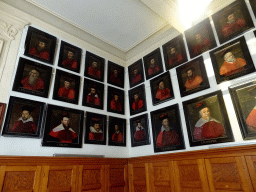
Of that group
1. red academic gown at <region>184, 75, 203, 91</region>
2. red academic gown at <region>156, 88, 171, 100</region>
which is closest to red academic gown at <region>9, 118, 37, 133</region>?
red academic gown at <region>156, 88, 171, 100</region>

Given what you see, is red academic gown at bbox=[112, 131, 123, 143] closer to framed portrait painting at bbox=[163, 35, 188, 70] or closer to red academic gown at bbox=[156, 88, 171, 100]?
red academic gown at bbox=[156, 88, 171, 100]

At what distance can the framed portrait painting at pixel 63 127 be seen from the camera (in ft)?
14.5

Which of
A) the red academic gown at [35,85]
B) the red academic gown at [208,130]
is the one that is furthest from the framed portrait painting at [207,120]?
the red academic gown at [35,85]

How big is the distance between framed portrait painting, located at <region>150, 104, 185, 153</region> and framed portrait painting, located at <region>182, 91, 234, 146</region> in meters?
0.31

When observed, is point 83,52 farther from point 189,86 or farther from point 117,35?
point 189,86

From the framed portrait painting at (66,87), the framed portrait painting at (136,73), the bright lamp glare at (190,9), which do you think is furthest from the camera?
the framed portrait painting at (136,73)

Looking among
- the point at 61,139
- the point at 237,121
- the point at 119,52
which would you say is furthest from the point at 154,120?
the point at 119,52

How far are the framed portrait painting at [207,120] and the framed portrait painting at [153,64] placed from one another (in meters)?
1.73

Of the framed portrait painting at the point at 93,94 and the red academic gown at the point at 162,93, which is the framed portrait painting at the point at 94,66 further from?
the red academic gown at the point at 162,93

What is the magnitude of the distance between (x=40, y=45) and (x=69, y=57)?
88cm

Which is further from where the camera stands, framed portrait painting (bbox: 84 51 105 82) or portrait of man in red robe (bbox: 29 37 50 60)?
framed portrait painting (bbox: 84 51 105 82)

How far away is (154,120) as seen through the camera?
5.46 m

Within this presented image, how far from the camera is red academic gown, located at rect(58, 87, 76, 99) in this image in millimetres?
4984

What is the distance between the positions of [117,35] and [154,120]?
330 centimetres
